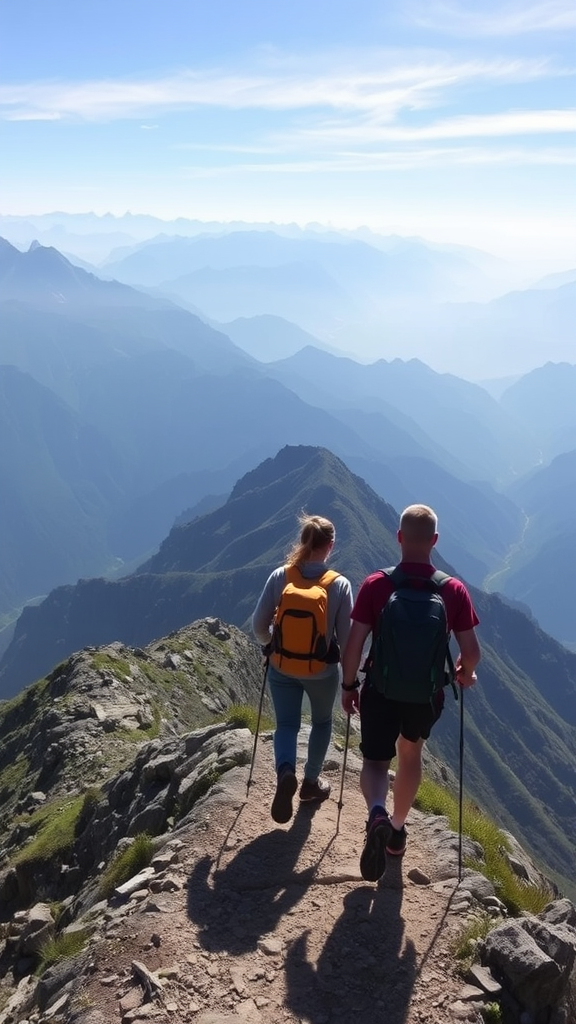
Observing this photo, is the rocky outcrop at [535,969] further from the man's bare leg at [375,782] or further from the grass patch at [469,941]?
the man's bare leg at [375,782]

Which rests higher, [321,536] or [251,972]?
[321,536]

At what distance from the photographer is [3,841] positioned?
70.6 feet

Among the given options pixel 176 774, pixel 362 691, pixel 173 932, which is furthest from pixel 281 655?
pixel 176 774

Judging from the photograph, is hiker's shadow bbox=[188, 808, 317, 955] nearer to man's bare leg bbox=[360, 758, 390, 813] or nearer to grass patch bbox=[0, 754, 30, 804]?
man's bare leg bbox=[360, 758, 390, 813]

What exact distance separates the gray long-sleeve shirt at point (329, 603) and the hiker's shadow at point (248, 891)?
2.58 meters

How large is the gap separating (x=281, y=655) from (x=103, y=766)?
48.9ft

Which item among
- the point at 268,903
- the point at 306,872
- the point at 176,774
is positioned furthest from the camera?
the point at 176,774

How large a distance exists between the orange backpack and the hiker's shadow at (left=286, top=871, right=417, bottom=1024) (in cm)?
289

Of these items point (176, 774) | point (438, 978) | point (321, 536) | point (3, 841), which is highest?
point (321, 536)

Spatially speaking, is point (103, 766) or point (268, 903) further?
point (103, 766)

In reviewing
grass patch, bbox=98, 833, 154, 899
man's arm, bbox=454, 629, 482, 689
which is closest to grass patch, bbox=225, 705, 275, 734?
grass patch, bbox=98, 833, 154, 899

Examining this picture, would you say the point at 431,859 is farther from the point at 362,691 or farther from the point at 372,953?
the point at 362,691

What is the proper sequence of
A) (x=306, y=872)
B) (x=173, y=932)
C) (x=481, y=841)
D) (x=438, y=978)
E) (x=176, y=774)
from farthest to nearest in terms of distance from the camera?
(x=176, y=774), (x=481, y=841), (x=306, y=872), (x=173, y=932), (x=438, y=978)

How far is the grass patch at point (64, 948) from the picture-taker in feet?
32.0
